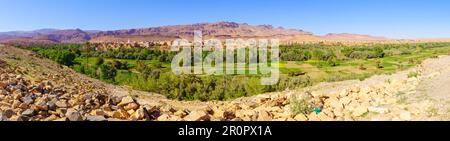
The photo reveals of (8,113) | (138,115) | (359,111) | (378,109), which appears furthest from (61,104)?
(378,109)

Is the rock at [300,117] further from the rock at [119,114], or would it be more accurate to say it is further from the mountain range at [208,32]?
the mountain range at [208,32]

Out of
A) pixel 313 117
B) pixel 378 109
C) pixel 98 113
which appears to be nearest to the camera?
pixel 98 113

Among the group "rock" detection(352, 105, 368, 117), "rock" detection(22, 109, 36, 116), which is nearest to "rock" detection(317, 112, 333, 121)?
"rock" detection(352, 105, 368, 117)

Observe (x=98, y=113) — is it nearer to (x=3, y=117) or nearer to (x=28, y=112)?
(x=28, y=112)

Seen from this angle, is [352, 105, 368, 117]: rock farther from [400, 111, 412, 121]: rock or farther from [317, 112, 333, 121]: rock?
[400, 111, 412, 121]: rock

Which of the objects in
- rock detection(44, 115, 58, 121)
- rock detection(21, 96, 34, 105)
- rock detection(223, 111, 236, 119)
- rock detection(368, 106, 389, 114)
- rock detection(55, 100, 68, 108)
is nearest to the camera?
rock detection(44, 115, 58, 121)

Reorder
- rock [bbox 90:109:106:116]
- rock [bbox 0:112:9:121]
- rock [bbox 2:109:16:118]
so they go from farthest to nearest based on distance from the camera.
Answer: rock [bbox 90:109:106:116] → rock [bbox 2:109:16:118] → rock [bbox 0:112:9:121]

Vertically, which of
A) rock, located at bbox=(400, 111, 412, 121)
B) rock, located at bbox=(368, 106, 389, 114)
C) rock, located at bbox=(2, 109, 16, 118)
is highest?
rock, located at bbox=(2, 109, 16, 118)

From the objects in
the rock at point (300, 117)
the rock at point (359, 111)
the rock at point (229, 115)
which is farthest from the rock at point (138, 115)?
the rock at point (359, 111)

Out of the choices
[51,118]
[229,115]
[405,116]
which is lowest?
[229,115]

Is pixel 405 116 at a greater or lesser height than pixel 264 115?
greater

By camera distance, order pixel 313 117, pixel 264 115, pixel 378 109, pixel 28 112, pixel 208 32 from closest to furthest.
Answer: pixel 28 112
pixel 313 117
pixel 378 109
pixel 264 115
pixel 208 32
